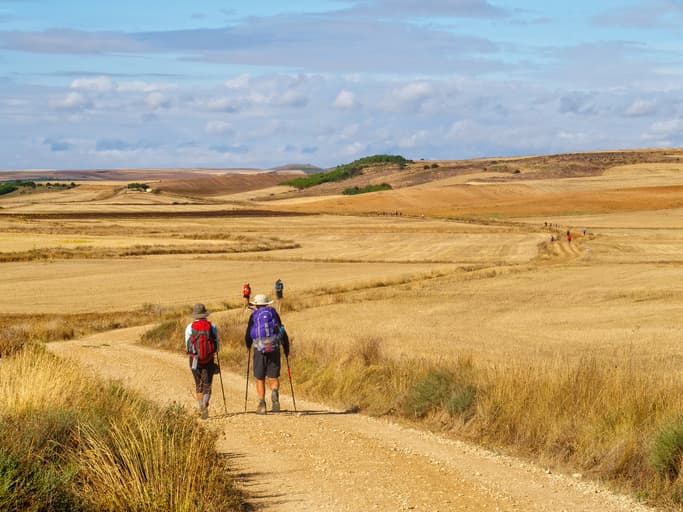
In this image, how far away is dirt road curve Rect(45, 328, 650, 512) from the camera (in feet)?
29.7

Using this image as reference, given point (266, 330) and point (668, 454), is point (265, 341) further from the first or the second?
point (668, 454)

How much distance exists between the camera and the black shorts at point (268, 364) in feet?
45.6

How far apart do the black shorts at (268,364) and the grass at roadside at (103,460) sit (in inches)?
161

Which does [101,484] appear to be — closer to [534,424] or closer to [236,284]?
[534,424]

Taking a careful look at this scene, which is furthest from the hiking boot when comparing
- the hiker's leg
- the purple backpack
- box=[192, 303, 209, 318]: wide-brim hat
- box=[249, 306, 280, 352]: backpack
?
box=[192, 303, 209, 318]: wide-brim hat

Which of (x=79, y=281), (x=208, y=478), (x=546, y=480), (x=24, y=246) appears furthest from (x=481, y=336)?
(x=24, y=246)

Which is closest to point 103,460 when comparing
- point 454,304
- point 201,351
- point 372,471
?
point 372,471

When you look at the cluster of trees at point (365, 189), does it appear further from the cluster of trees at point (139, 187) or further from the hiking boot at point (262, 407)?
the hiking boot at point (262, 407)

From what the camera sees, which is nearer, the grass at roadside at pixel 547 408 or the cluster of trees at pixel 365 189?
the grass at roadside at pixel 547 408

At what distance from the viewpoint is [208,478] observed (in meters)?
8.25

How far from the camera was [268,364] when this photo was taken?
14.0 meters

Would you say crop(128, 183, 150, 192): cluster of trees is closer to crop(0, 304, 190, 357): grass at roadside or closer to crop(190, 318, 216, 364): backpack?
crop(0, 304, 190, 357): grass at roadside

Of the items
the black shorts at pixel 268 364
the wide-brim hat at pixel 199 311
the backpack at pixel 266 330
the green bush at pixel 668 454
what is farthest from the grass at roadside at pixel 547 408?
the wide-brim hat at pixel 199 311

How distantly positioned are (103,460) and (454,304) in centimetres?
3046
